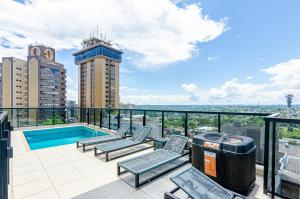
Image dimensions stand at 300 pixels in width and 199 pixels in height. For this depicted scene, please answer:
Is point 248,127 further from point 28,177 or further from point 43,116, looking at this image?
point 43,116

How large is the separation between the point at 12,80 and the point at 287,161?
63346 millimetres

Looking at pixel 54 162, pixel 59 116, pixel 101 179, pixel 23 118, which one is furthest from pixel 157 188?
pixel 59 116

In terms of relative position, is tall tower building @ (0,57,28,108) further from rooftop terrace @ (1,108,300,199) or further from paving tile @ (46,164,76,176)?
paving tile @ (46,164,76,176)

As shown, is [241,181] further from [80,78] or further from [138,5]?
[80,78]

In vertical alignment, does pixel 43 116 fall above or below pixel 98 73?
below

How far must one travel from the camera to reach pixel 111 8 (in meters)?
6.30

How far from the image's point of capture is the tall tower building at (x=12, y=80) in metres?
47.5

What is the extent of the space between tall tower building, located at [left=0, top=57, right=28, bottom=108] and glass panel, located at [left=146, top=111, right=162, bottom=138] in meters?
59.3

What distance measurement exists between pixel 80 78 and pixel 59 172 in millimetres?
56928

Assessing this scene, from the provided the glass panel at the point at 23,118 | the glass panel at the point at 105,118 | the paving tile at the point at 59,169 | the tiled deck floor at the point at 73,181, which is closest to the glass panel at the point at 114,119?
the glass panel at the point at 105,118

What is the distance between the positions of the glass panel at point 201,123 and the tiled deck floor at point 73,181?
3.98ft

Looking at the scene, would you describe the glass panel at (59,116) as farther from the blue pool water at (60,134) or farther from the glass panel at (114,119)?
the glass panel at (114,119)

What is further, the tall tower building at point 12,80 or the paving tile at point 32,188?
the tall tower building at point 12,80

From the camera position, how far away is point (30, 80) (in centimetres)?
4881
